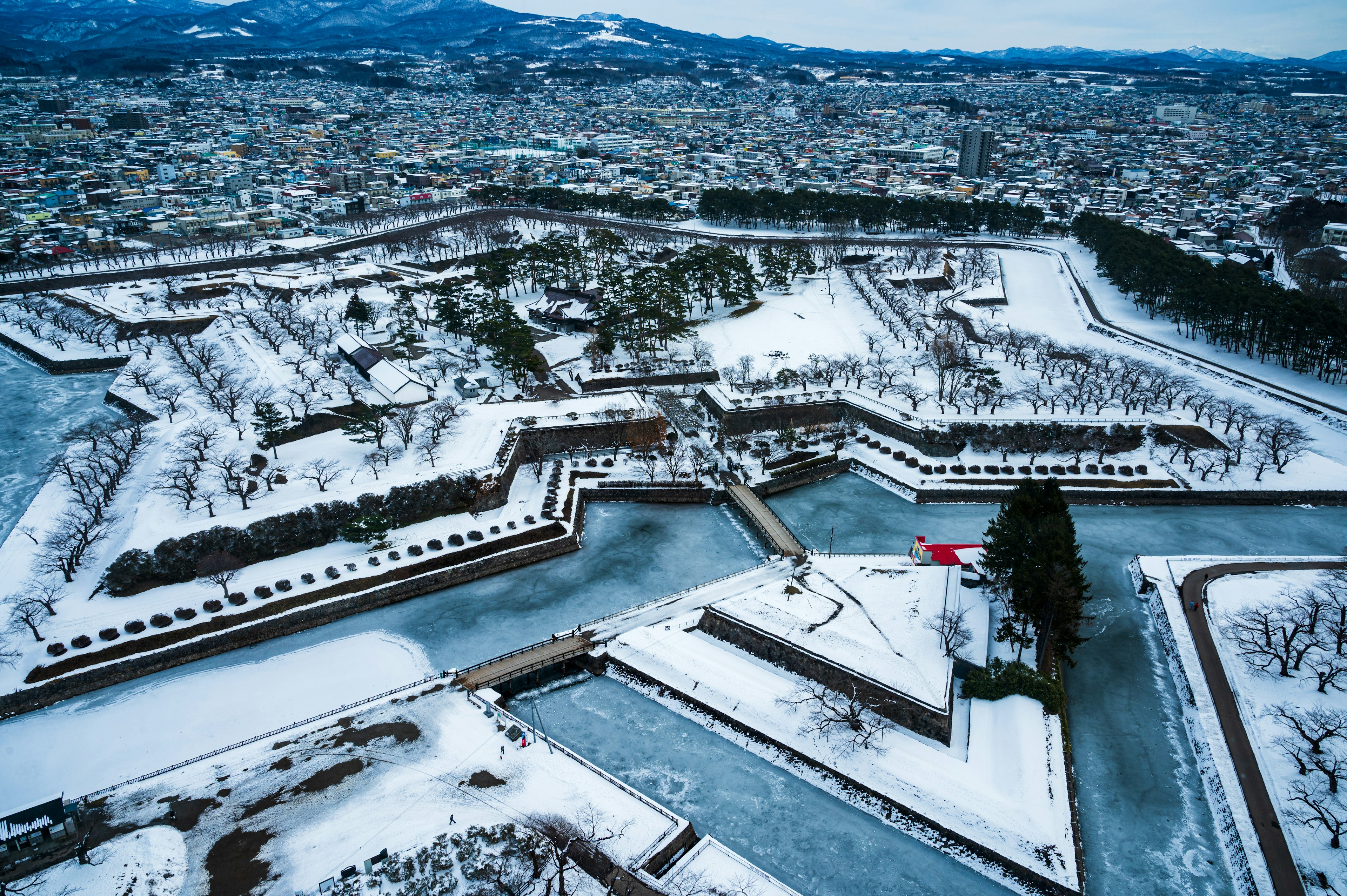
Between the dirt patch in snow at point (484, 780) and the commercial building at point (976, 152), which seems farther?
the commercial building at point (976, 152)

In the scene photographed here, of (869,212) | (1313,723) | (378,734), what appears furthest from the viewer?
(869,212)

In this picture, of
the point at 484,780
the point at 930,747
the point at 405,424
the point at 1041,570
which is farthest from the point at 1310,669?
the point at 405,424

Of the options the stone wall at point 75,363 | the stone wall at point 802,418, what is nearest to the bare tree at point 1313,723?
the stone wall at point 802,418

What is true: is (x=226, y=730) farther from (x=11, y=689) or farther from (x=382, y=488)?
(x=382, y=488)

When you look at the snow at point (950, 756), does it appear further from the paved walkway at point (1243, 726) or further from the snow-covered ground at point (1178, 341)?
the snow-covered ground at point (1178, 341)

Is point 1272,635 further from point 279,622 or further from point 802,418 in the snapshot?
point 279,622

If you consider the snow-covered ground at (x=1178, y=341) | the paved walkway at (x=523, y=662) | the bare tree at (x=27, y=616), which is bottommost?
the paved walkway at (x=523, y=662)

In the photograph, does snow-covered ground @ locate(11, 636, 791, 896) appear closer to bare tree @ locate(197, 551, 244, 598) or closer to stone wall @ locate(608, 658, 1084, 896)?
stone wall @ locate(608, 658, 1084, 896)
